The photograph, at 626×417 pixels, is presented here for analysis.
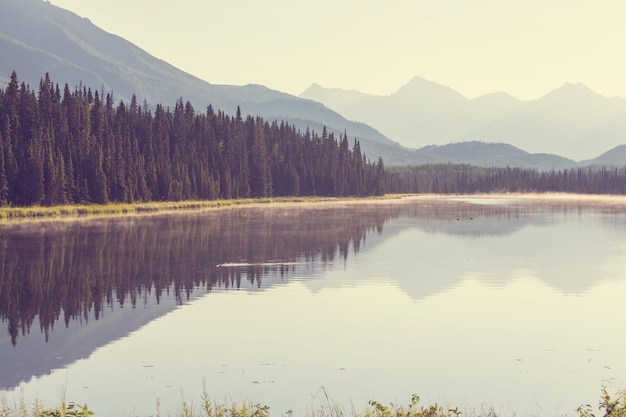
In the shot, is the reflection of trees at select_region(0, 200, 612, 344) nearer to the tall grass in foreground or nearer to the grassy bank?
the tall grass in foreground

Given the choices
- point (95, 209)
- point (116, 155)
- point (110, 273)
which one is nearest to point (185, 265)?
point (110, 273)

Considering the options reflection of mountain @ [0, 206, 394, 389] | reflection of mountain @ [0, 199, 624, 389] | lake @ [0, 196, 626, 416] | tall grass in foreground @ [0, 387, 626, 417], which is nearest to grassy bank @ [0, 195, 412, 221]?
reflection of mountain @ [0, 199, 624, 389]

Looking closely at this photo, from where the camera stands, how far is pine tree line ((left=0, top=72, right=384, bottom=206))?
369 feet

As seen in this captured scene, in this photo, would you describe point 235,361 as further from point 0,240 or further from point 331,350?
point 0,240

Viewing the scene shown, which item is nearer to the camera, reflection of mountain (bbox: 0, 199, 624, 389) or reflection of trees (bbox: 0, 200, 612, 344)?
reflection of mountain (bbox: 0, 199, 624, 389)

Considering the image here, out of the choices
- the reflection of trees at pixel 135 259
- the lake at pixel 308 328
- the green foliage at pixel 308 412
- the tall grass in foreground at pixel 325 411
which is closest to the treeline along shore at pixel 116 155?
the reflection of trees at pixel 135 259

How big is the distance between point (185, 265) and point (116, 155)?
298 ft

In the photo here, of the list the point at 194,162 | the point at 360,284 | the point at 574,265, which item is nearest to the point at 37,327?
the point at 360,284

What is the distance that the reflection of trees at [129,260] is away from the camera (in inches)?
1188

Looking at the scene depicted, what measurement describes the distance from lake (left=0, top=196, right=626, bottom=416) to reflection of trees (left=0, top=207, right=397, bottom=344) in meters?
0.18

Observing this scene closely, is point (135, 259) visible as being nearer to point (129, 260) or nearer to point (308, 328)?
point (129, 260)

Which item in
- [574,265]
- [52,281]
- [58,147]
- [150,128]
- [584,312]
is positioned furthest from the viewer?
[150,128]

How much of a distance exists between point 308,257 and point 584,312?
885 inches

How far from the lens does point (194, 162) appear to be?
160 metres
